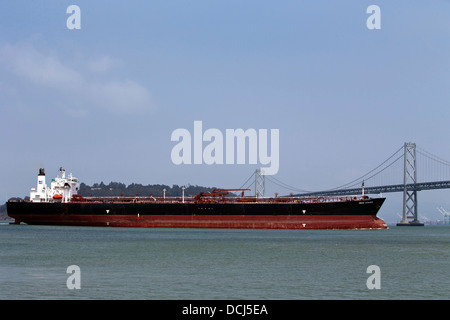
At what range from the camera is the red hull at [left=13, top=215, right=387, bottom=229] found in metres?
55.9

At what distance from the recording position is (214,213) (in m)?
56.8

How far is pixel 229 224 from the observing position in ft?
186

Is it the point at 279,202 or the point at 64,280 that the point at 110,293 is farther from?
the point at 279,202
